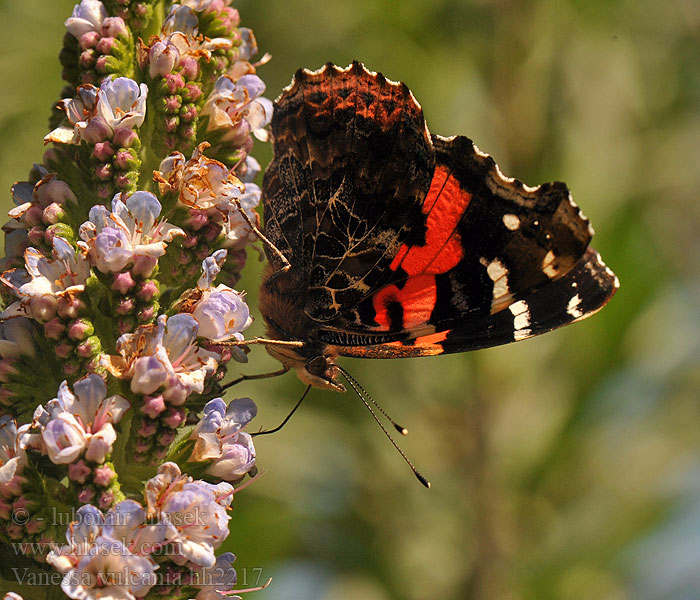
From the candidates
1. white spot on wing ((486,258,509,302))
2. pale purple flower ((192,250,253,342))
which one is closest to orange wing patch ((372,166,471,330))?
white spot on wing ((486,258,509,302))

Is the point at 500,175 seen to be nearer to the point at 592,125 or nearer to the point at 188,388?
the point at 188,388

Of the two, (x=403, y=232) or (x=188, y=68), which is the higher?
(x=188, y=68)

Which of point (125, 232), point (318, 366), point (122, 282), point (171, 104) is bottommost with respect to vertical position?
point (318, 366)

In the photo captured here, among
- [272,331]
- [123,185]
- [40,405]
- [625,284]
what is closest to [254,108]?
[123,185]

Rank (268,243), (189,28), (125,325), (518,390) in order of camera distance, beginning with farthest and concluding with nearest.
A: (518,390) < (268,243) < (189,28) < (125,325)

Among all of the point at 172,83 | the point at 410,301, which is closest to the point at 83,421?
the point at 172,83

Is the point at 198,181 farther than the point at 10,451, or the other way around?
the point at 198,181

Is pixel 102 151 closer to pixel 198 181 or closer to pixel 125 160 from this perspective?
pixel 125 160
